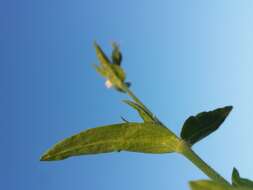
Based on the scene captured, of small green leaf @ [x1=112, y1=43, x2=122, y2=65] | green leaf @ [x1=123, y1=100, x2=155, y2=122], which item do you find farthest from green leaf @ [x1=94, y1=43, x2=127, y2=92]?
green leaf @ [x1=123, y1=100, x2=155, y2=122]

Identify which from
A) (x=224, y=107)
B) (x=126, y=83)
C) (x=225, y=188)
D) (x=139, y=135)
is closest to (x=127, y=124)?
(x=139, y=135)

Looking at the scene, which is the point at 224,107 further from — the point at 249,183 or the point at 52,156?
the point at 52,156

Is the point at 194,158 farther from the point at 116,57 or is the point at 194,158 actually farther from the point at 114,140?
the point at 116,57

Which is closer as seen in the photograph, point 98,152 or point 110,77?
point 110,77

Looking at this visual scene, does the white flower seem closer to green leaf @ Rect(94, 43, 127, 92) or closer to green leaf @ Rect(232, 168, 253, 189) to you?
green leaf @ Rect(94, 43, 127, 92)

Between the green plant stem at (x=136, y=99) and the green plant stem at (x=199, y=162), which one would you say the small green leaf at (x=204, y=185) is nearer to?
the green plant stem at (x=199, y=162)

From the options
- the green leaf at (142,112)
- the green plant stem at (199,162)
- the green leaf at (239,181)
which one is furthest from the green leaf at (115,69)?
the green leaf at (239,181)
